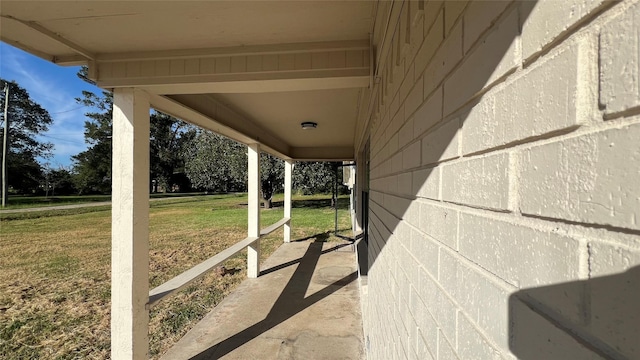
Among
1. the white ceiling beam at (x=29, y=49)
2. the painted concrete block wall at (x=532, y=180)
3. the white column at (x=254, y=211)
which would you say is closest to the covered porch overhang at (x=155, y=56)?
the white ceiling beam at (x=29, y=49)

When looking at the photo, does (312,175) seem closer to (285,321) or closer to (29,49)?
(285,321)

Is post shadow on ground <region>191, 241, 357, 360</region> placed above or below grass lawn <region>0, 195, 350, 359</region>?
above

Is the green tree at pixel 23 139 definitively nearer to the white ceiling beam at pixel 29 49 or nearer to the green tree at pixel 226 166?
the green tree at pixel 226 166

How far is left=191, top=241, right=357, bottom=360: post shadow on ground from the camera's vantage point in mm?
3762

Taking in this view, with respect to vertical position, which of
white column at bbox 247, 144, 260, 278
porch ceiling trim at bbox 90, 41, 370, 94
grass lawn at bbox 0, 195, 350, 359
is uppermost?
porch ceiling trim at bbox 90, 41, 370, 94

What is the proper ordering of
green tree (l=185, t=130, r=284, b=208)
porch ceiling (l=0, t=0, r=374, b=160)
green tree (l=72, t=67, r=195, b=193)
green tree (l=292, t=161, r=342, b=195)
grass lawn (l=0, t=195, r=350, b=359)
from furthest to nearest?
green tree (l=72, t=67, r=195, b=193) < green tree (l=292, t=161, r=342, b=195) < green tree (l=185, t=130, r=284, b=208) < grass lawn (l=0, t=195, r=350, b=359) < porch ceiling (l=0, t=0, r=374, b=160)

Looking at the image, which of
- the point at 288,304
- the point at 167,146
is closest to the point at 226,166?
the point at 288,304

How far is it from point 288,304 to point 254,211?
2.23 metres

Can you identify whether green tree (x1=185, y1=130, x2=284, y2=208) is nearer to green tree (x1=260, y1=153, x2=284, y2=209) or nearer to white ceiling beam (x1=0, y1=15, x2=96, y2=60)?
green tree (x1=260, y1=153, x2=284, y2=209)

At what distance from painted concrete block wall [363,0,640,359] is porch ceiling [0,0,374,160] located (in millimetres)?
1312

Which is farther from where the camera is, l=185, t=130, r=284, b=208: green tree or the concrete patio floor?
l=185, t=130, r=284, b=208: green tree

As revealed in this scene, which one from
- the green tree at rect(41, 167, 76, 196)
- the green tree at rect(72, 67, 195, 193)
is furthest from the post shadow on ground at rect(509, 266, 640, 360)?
the green tree at rect(41, 167, 76, 196)

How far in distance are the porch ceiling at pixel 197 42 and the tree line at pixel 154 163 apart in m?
15.5

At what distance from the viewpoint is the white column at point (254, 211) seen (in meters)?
6.34
